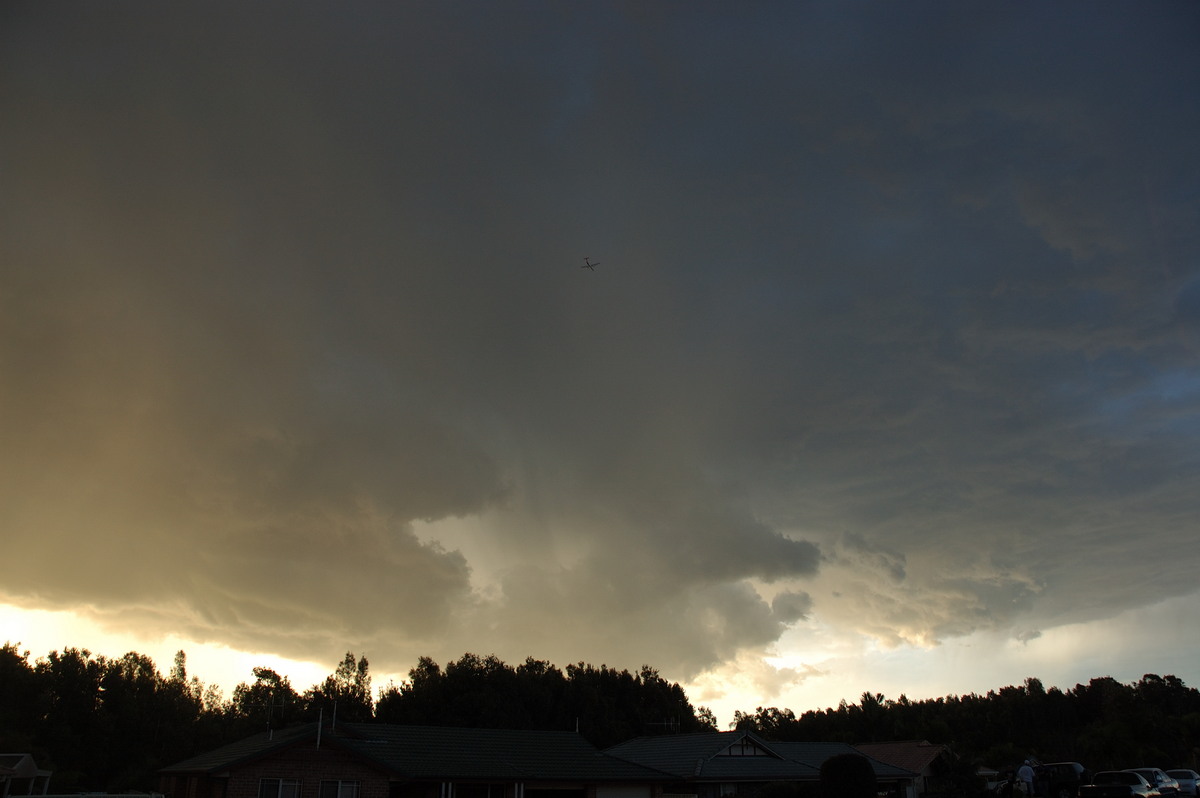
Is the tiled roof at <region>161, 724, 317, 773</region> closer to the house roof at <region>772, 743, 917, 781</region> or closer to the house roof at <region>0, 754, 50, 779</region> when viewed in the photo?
the house roof at <region>0, 754, 50, 779</region>

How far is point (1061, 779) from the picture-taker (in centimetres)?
4434

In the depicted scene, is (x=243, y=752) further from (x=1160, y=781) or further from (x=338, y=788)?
(x=1160, y=781)

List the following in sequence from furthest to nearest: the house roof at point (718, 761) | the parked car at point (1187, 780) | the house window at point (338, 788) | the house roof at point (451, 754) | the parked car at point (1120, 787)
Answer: the house roof at point (718, 761) < the parked car at point (1187, 780) < the house roof at point (451, 754) < the house window at point (338, 788) < the parked car at point (1120, 787)

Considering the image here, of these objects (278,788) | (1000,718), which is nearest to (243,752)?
(278,788)

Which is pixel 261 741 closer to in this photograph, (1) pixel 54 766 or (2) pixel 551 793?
(2) pixel 551 793

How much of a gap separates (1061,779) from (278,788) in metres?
42.7

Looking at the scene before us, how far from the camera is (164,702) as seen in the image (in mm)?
92500

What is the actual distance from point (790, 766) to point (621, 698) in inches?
1723

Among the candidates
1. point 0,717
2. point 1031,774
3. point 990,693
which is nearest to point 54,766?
point 0,717

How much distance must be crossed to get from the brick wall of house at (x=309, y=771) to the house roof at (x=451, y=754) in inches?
20.4

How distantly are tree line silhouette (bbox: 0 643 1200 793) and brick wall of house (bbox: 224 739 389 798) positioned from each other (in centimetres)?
2763

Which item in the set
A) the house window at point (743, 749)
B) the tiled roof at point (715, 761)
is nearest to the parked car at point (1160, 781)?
the tiled roof at point (715, 761)

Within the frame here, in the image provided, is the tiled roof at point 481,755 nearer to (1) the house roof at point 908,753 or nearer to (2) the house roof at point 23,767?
(2) the house roof at point 23,767

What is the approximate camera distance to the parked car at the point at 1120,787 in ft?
119
